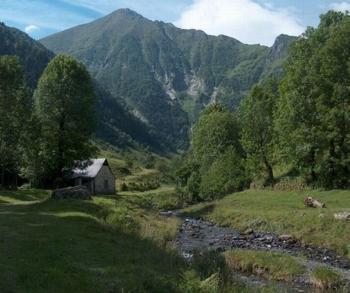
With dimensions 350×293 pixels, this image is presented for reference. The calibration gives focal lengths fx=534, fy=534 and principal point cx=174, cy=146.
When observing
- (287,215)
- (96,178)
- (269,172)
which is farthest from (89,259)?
(96,178)

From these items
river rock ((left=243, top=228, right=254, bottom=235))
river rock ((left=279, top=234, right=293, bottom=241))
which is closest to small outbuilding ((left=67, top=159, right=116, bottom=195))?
river rock ((left=243, top=228, right=254, bottom=235))

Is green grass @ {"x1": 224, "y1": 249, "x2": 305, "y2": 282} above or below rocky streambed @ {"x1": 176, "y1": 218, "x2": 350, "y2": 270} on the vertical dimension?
above

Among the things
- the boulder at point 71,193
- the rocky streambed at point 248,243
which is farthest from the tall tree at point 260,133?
the boulder at point 71,193

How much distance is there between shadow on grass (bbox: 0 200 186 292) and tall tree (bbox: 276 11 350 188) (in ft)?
112

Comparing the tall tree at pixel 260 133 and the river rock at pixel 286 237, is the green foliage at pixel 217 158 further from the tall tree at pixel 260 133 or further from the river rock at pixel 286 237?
the river rock at pixel 286 237

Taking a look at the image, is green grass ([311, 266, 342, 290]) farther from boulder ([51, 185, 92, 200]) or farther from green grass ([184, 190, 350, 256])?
boulder ([51, 185, 92, 200])

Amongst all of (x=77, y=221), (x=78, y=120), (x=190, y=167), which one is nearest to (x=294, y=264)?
(x=77, y=221)

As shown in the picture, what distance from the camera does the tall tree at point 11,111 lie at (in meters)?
65.2

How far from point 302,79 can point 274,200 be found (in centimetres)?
1464

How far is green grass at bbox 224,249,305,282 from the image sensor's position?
90.3 feet

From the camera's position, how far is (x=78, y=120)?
7238 cm

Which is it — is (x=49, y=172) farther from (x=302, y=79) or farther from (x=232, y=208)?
(x=302, y=79)

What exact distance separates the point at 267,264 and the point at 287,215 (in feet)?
63.1

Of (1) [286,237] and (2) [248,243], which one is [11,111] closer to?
(2) [248,243]
